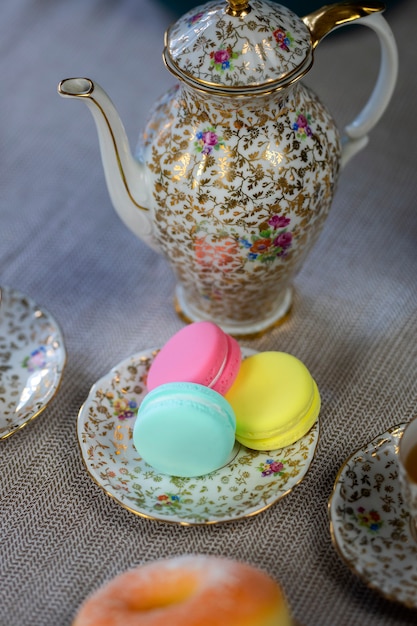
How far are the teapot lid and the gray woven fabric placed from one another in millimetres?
301

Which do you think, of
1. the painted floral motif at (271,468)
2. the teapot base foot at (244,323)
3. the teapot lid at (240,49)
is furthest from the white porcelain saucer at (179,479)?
the teapot lid at (240,49)

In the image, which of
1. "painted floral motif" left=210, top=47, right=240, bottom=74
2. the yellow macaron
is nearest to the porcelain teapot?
"painted floral motif" left=210, top=47, right=240, bottom=74

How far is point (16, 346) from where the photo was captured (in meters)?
0.86

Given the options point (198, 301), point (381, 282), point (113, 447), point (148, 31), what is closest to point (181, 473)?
point (113, 447)

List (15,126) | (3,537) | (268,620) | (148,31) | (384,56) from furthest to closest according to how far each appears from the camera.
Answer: (148,31)
(15,126)
(384,56)
(3,537)
(268,620)

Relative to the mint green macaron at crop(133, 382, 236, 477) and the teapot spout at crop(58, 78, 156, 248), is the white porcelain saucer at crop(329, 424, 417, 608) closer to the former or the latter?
the mint green macaron at crop(133, 382, 236, 477)

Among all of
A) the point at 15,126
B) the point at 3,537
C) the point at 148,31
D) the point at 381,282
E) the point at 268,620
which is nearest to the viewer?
the point at 268,620

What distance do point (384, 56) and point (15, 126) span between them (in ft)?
1.87

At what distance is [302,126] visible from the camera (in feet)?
2.49

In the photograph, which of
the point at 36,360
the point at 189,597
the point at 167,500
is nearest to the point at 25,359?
the point at 36,360

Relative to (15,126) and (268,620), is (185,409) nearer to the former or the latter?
(268,620)

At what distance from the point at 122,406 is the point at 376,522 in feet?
0.87

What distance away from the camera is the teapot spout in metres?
0.76

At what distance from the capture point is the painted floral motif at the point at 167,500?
700 millimetres
